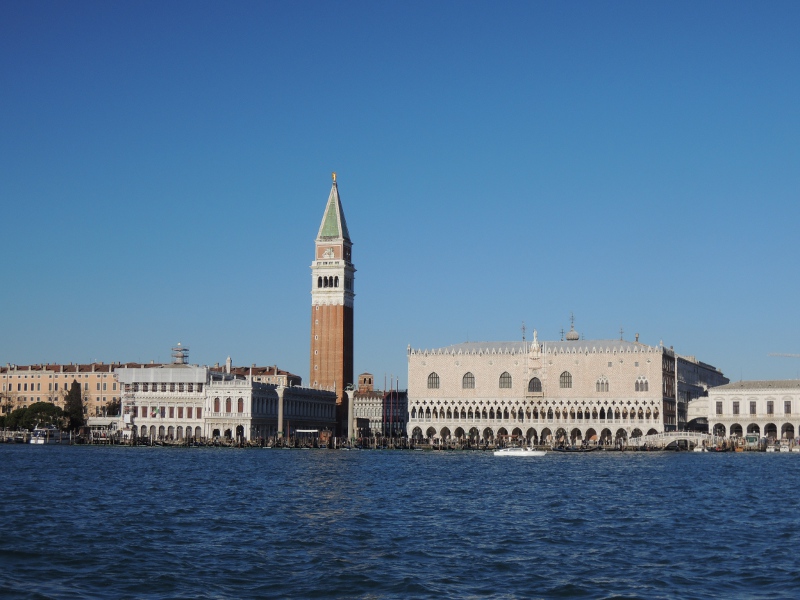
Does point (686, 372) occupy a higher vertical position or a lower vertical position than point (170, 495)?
higher

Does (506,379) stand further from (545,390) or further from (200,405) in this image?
(200,405)

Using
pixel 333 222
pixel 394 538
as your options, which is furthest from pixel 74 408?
pixel 394 538

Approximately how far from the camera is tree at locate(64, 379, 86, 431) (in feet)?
431

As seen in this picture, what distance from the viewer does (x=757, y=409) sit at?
109750 millimetres

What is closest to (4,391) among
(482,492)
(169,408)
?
(169,408)

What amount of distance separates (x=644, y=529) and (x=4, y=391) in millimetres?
131050

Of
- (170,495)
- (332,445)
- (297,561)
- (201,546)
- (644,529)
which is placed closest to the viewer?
(297,561)

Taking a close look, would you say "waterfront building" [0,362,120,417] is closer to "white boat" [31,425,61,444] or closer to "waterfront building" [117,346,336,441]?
"white boat" [31,425,61,444]

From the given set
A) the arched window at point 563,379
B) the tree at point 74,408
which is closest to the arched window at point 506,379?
the arched window at point 563,379

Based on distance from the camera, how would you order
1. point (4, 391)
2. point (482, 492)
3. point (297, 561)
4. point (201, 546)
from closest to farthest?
A: 1. point (297, 561)
2. point (201, 546)
3. point (482, 492)
4. point (4, 391)

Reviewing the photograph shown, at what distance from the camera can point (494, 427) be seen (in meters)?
114

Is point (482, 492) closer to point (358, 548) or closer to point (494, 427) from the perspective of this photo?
point (358, 548)

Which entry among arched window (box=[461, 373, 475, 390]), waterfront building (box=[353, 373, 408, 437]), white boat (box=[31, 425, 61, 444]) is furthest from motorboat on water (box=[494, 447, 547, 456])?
waterfront building (box=[353, 373, 408, 437])

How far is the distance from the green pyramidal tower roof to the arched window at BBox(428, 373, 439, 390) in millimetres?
22437
